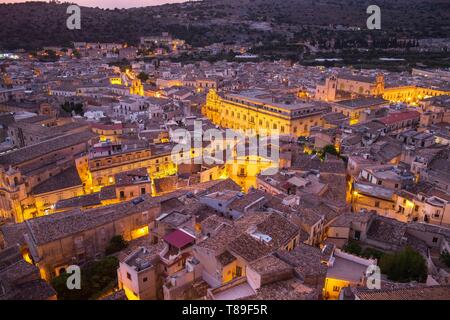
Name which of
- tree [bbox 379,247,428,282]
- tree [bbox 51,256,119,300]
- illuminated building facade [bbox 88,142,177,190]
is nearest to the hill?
illuminated building facade [bbox 88,142,177,190]

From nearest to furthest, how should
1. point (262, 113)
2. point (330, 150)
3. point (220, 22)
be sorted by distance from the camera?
point (330, 150), point (262, 113), point (220, 22)

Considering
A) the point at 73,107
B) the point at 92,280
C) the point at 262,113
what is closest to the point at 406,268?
the point at 92,280

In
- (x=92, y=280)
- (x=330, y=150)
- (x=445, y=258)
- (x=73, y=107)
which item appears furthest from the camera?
(x=73, y=107)

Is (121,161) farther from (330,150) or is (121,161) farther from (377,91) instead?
(377,91)

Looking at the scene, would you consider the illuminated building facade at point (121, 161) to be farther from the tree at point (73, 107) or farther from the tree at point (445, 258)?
the tree at point (445, 258)

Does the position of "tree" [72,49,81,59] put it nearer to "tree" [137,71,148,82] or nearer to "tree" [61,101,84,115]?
"tree" [137,71,148,82]

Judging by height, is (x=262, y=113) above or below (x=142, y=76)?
below

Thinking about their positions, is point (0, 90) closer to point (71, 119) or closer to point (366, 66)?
point (71, 119)
